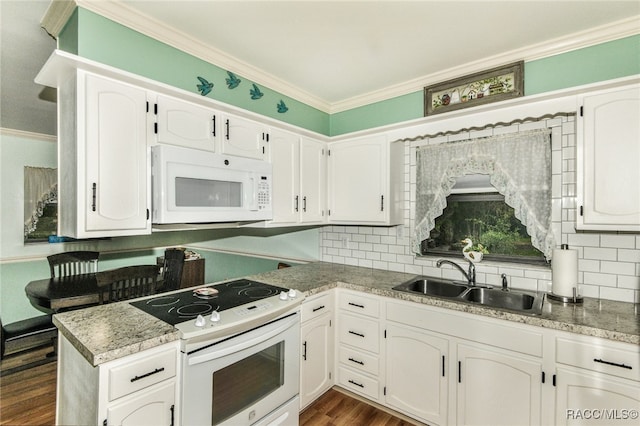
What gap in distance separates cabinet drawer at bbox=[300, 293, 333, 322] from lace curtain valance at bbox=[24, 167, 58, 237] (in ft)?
14.4

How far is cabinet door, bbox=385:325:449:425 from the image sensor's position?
1947 millimetres

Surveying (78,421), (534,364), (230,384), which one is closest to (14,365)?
(78,421)

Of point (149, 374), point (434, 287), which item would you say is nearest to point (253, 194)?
point (149, 374)

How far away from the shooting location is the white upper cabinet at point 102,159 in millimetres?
1459

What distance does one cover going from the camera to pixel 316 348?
89.4 inches

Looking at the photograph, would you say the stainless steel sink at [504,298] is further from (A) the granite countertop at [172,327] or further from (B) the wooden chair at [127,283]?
(B) the wooden chair at [127,283]

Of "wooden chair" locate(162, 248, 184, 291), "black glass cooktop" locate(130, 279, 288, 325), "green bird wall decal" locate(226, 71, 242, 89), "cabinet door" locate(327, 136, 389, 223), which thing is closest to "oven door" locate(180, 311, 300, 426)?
"black glass cooktop" locate(130, 279, 288, 325)

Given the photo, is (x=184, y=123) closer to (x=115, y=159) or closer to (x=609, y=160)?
(x=115, y=159)

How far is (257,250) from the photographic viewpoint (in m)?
4.15

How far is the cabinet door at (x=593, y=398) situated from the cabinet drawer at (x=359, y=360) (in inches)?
42.7

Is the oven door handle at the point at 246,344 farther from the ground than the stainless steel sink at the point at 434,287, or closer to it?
closer to it

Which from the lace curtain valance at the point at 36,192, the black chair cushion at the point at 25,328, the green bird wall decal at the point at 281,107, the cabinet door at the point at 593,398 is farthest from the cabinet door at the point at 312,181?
the lace curtain valance at the point at 36,192

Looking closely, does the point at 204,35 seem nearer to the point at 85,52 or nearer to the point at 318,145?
the point at 85,52

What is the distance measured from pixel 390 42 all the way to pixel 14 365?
14.6ft
